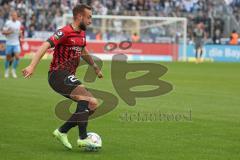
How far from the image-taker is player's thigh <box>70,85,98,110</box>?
406 inches

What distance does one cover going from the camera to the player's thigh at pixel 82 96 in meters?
10.3

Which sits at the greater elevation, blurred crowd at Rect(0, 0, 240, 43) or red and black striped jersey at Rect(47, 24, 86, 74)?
red and black striped jersey at Rect(47, 24, 86, 74)

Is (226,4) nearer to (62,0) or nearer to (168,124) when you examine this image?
(62,0)

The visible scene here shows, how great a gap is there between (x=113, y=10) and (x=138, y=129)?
129 feet

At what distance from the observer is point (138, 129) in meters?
12.8

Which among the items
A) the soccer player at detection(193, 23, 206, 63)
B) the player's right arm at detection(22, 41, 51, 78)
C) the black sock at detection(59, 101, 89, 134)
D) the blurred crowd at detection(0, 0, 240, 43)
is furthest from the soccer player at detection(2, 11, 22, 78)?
the blurred crowd at detection(0, 0, 240, 43)

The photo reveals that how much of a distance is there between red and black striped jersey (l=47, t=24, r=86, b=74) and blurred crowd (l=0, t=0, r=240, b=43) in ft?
116

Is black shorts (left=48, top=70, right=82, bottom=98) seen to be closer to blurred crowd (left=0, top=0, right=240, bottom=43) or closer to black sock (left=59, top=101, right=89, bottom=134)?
black sock (left=59, top=101, right=89, bottom=134)

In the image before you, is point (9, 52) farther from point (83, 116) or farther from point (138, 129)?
point (83, 116)

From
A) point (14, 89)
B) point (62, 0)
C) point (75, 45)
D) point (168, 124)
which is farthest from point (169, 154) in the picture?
point (62, 0)

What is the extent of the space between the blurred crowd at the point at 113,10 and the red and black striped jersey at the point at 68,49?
116ft

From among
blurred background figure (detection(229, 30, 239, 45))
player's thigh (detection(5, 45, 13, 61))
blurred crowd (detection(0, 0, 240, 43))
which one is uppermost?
player's thigh (detection(5, 45, 13, 61))

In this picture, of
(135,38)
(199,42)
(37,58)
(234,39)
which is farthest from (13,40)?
(234,39)

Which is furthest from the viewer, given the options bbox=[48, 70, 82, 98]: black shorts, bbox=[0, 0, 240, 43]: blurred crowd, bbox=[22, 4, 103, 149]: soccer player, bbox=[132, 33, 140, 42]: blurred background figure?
bbox=[0, 0, 240, 43]: blurred crowd
